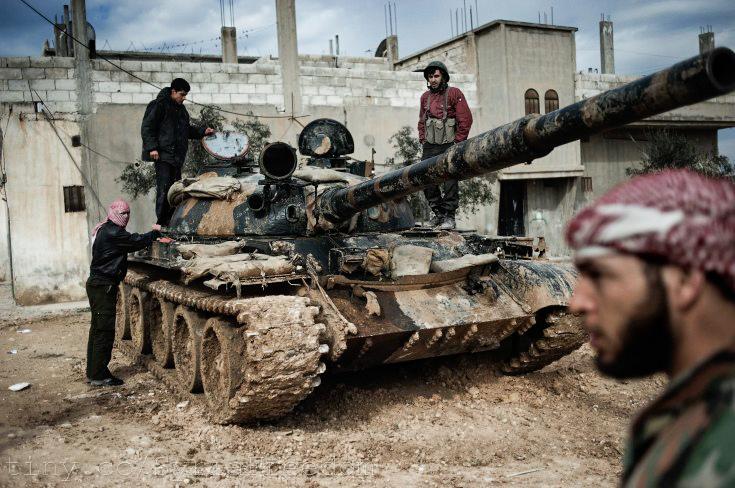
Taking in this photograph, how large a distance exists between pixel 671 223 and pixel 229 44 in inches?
787

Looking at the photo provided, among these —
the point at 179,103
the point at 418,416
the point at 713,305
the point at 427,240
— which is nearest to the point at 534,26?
the point at 179,103

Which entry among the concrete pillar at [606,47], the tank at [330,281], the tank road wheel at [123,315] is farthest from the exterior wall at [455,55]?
the tank at [330,281]

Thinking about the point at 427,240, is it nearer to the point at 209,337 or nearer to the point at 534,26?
the point at 209,337

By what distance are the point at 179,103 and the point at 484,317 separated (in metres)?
5.09

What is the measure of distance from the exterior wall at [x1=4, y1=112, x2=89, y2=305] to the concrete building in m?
0.02

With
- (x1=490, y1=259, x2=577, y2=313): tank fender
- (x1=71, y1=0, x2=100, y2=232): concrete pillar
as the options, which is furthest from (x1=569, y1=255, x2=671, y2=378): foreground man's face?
(x1=71, y1=0, x2=100, y2=232): concrete pillar

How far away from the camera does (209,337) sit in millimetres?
6059

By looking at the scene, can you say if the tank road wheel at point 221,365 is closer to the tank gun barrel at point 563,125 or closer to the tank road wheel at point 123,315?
the tank gun barrel at point 563,125

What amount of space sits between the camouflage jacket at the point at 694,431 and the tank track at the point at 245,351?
376 centimetres

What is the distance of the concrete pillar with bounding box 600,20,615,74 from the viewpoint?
25812mm

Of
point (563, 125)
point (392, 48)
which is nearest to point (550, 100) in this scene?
point (392, 48)

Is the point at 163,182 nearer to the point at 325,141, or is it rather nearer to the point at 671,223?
the point at 325,141

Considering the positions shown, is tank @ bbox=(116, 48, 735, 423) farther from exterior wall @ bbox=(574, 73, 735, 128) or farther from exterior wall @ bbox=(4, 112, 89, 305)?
exterior wall @ bbox=(574, 73, 735, 128)

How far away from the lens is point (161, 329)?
7.89 metres
